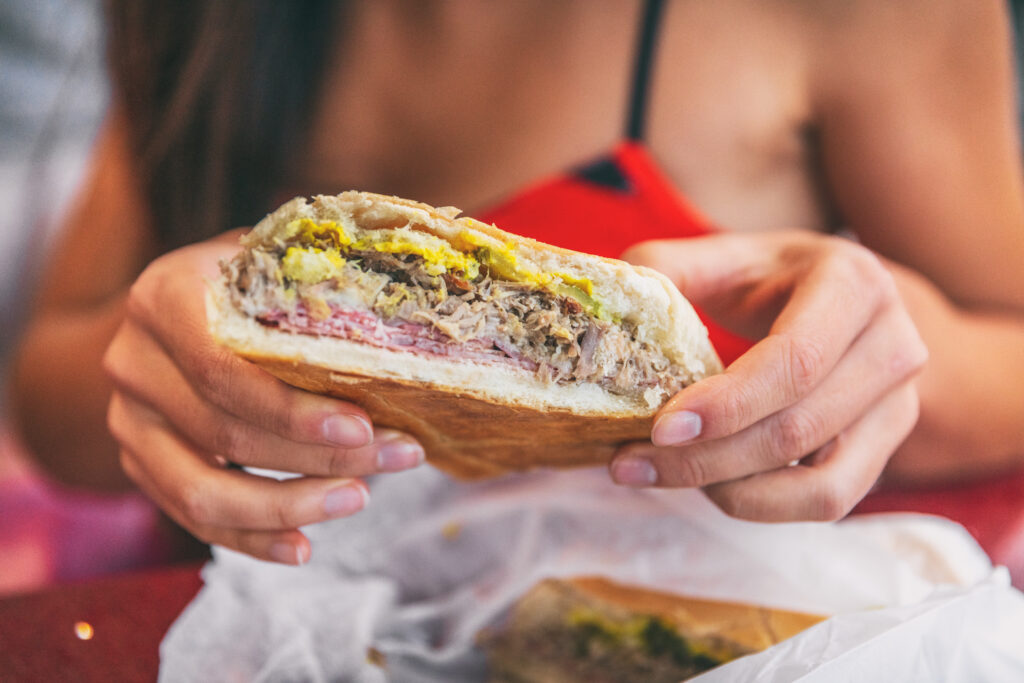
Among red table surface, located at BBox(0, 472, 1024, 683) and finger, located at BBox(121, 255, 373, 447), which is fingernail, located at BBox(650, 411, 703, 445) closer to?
finger, located at BBox(121, 255, 373, 447)

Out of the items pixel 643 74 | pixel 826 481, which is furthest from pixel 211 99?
pixel 826 481

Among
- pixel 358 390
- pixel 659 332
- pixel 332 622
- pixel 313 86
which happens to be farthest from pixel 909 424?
pixel 313 86

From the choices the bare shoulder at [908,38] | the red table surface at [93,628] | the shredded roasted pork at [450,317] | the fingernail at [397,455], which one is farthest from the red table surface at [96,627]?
the bare shoulder at [908,38]

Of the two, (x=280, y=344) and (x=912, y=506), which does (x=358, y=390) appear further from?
(x=912, y=506)

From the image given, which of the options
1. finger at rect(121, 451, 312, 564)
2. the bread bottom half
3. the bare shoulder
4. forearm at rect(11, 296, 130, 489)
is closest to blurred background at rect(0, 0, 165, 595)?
forearm at rect(11, 296, 130, 489)

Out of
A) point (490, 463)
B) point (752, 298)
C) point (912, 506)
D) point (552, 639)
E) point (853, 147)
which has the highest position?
point (853, 147)

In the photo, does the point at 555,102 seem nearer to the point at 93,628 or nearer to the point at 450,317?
the point at 450,317
